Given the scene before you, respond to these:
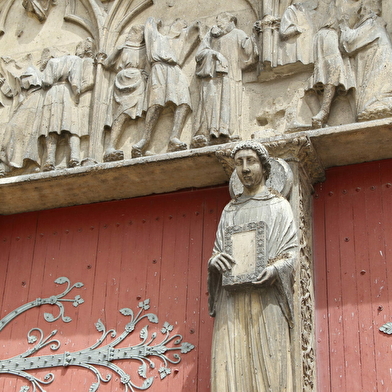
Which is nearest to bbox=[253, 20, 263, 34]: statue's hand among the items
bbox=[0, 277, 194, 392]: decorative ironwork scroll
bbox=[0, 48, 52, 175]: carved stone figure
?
bbox=[0, 48, 52, 175]: carved stone figure

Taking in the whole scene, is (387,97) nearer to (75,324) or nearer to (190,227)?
(190,227)

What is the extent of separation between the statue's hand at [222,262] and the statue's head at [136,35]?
8.52 ft

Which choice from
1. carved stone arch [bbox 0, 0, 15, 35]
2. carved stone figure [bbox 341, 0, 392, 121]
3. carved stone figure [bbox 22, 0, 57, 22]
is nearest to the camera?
carved stone figure [bbox 341, 0, 392, 121]

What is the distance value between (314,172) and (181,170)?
1.11 meters

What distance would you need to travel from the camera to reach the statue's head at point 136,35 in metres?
7.52

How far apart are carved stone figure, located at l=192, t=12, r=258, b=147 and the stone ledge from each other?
223 mm

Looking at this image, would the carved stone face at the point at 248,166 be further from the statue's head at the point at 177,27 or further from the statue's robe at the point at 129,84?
the statue's head at the point at 177,27

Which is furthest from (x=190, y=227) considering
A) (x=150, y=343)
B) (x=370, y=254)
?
(x=370, y=254)

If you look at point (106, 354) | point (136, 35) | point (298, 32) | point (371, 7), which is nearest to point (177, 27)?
point (136, 35)

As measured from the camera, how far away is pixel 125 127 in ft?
23.7

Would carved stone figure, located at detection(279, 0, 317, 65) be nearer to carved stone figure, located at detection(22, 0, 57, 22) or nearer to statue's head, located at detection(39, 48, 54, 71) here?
statue's head, located at detection(39, 48, 54, 71)

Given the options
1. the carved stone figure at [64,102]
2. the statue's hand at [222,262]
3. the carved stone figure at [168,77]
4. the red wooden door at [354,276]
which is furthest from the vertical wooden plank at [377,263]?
the carved stone figure at [64,102]

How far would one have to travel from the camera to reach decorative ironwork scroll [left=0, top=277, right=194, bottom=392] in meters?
6.49

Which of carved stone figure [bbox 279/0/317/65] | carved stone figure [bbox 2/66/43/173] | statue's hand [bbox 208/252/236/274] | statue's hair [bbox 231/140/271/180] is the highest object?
carved stone figure [bbox 279/0/317/65]
